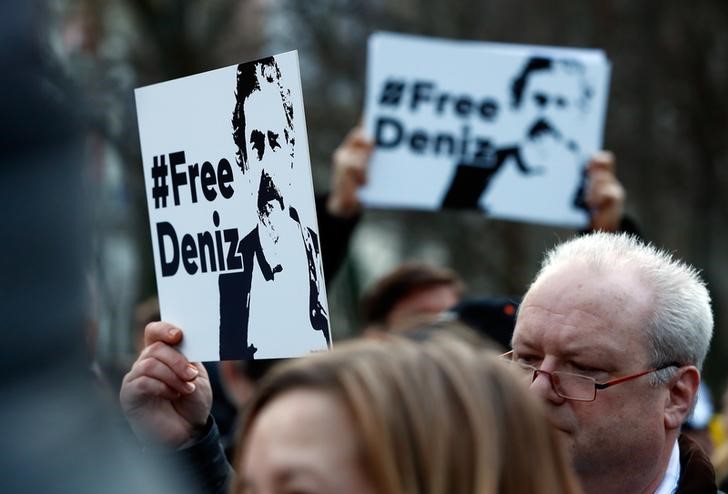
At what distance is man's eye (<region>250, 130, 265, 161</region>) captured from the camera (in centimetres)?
269

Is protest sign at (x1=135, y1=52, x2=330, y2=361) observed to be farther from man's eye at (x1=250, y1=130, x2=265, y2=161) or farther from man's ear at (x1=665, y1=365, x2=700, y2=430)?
man's ear at (x1=665, y1=365, x2=700, y2=430)

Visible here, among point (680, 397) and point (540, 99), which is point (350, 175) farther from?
point (680, 397)

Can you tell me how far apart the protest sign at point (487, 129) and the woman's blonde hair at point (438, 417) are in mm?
3415

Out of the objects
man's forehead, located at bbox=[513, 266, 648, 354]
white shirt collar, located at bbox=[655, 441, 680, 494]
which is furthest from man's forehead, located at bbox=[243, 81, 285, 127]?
white shirt collar, located at bbox=[655, 441, 680, 494]

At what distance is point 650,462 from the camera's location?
2.76 m

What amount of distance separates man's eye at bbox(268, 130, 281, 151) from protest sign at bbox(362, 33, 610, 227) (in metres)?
2.48

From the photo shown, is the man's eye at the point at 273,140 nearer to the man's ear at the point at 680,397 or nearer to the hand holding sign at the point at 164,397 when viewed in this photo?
the hand holding sign at the point at 164,397

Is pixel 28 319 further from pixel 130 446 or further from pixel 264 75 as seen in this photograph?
pixel 264 75

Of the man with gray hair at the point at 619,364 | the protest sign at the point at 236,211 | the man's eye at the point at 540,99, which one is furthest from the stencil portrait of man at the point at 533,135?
the protest sign at the point at 236,211

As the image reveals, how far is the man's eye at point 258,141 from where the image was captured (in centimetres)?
269

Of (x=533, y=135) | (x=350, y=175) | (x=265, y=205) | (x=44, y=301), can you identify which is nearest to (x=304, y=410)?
(x=44, y=301)

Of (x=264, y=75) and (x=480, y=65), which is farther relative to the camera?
(x=480, y=65)

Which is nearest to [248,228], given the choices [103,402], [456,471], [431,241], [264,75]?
[264,75]

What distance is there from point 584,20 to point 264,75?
15644mm
